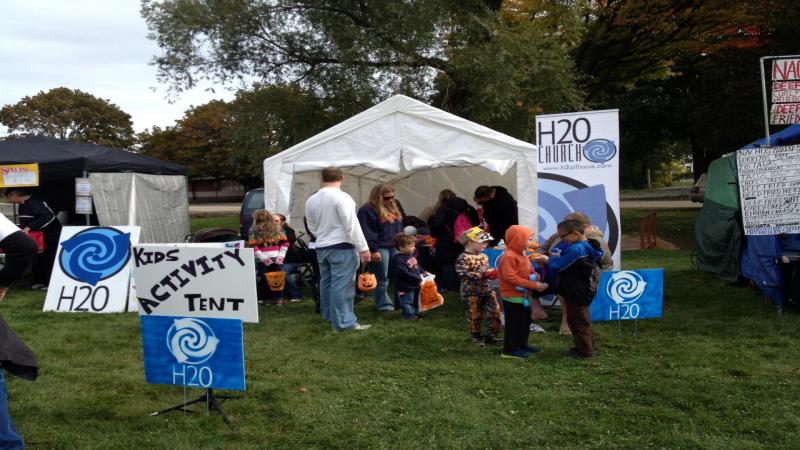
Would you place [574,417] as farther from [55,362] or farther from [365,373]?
[55,362]

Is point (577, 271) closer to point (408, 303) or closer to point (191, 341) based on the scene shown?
point (408, 303)

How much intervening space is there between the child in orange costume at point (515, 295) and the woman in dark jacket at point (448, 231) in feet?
9.62

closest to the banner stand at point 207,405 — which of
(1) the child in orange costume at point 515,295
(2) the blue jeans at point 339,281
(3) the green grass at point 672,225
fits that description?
(2) the blue jeans at point 339,281

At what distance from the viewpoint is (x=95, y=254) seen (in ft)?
27.5

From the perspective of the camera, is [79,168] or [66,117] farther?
[66,117]

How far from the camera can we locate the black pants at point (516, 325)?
5.70m

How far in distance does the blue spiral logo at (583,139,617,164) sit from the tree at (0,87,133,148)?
4475 cm

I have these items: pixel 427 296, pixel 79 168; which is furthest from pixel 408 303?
pixel 79 168

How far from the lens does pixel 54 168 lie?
10.4m

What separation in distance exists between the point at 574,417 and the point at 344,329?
313cm

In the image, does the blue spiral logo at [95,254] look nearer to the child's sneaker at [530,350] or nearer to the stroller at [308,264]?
the stroller at [308,264]

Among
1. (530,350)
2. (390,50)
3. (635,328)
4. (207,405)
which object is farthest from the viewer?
(390,50)

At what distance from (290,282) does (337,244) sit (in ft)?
8.33

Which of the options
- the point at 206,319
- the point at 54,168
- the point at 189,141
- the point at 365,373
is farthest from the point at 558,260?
the point at 189,141
